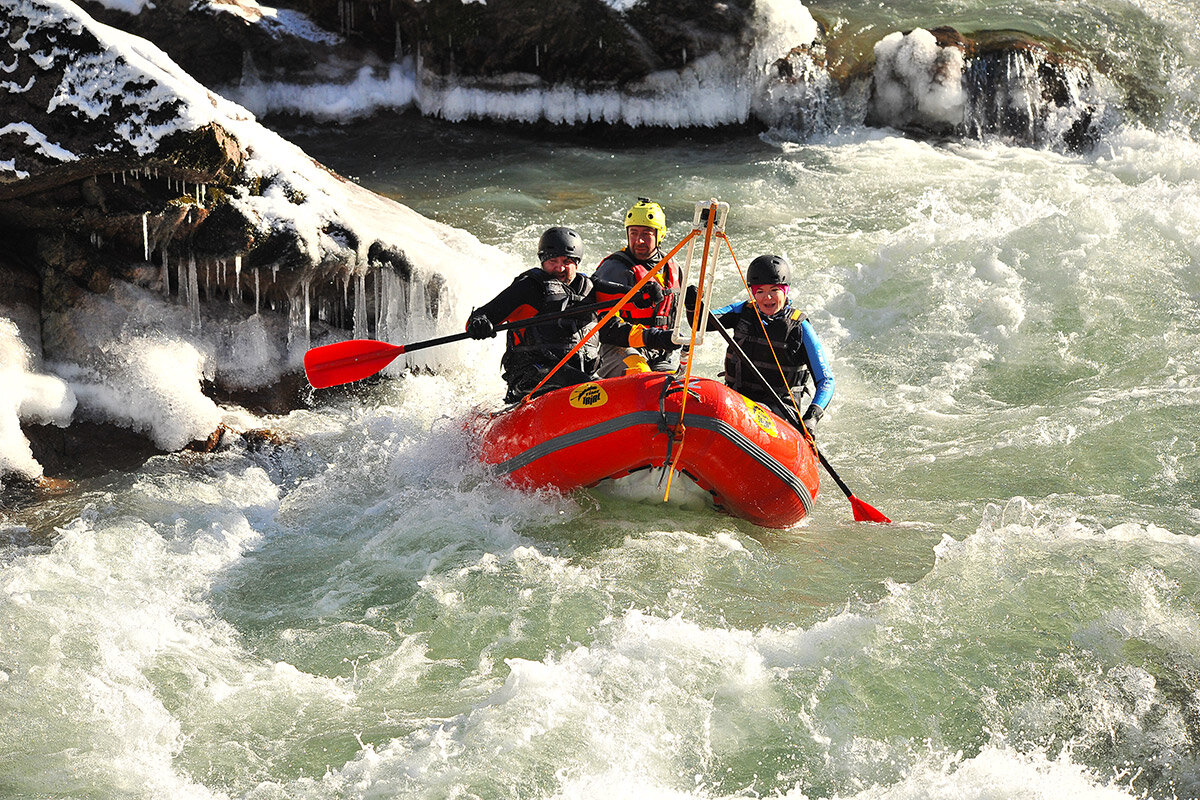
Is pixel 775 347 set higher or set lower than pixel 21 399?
higher

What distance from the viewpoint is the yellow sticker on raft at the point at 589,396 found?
221 inches

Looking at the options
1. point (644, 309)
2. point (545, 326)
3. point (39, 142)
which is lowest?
point (545, 326)

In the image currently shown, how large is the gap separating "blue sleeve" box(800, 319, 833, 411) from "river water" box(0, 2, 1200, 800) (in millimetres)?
676

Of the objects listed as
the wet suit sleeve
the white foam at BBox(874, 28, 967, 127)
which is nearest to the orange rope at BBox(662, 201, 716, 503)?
the wet suit sleeve

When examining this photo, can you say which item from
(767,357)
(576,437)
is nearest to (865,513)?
(767,357)

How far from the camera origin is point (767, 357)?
6402mm

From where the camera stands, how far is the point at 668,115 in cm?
1346

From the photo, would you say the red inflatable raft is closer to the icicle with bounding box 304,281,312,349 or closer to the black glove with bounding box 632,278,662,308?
the black glove with bounding box 632,278,662,308

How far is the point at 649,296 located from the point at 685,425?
1.24m

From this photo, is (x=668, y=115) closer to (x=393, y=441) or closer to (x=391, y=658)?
(x=393, y=441)

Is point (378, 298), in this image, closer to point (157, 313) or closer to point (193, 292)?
point (193, 292)

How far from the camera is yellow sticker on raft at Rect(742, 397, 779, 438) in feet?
18.5

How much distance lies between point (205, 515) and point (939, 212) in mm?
7992

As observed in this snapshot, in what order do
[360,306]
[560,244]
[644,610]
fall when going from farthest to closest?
[360,306] → [560,244] → [644,610]
